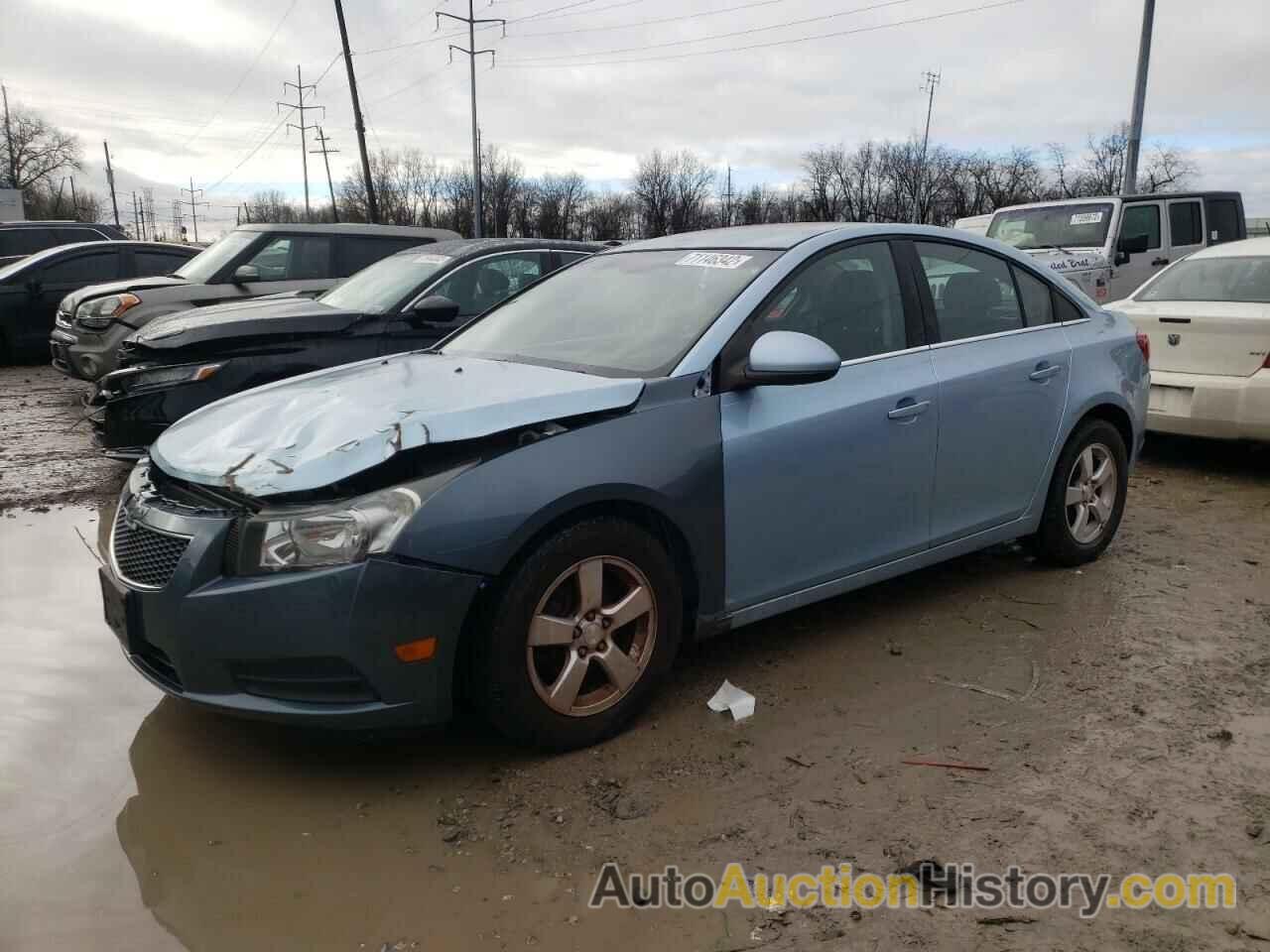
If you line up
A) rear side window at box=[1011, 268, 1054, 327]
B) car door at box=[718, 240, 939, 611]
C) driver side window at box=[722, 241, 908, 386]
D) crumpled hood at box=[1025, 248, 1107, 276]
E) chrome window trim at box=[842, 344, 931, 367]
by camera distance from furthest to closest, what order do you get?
crumpled hood at box=[1025, 248, 1107, 276], rear side window at box=[1011, 268, 1054, 327], chrome window trim at box=[842, 344, 931, 367], driver side window at box=[722, 241, 908, 386], car door at box=[718, 240, 939, 611]

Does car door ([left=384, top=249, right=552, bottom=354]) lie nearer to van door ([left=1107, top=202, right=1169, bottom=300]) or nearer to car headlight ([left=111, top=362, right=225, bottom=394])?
car headlight ([left=111, top=362, right=225, bottom=394])

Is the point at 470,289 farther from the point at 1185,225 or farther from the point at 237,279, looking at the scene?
the point at 1185,225

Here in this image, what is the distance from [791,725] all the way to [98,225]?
63.0 ft

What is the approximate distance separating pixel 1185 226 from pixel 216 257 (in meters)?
11.5

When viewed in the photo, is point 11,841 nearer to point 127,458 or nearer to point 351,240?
point 127,458

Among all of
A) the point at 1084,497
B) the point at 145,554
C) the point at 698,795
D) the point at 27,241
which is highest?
the point at 27,241

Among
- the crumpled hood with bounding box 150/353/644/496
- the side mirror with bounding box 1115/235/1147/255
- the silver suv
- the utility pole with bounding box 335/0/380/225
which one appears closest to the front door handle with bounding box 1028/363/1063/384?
the crumpled hood with bounding box 150/353/644/496

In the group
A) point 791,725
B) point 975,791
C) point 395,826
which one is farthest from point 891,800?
point 395,826

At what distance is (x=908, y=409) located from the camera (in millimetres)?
3961

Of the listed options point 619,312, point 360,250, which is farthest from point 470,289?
point 619,312

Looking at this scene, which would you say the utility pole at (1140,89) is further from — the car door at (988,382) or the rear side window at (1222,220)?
the car door at (988,382)

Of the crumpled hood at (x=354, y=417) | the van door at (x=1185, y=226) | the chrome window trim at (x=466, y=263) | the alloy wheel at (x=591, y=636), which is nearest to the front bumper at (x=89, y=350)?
the chrome window trim at (x=466, y=263)

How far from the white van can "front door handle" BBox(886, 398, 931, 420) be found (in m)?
8.33

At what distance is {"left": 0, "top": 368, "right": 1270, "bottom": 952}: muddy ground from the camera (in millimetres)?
2488
